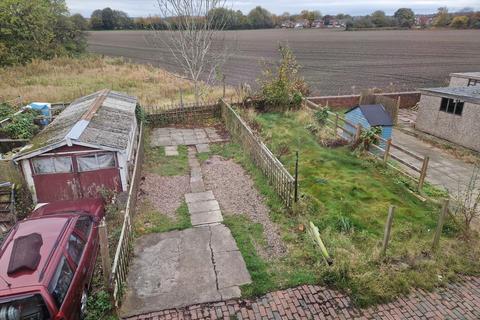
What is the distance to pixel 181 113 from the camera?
60.5ft

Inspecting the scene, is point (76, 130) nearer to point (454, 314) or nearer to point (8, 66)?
point (454, 314)

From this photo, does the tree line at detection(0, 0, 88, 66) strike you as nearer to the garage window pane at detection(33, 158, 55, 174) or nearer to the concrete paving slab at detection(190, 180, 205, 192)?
the garage window pane at detection(33, 158, 55, 174)

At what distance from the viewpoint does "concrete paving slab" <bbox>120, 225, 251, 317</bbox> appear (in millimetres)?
6664

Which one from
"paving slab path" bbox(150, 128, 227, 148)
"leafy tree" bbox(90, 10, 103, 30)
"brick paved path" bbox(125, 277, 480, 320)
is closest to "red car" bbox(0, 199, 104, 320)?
"brick paved path" bbox(125, 277, 480, 320)

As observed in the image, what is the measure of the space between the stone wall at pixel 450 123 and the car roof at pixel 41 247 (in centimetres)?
1617

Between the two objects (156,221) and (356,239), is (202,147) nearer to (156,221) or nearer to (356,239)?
(156,221)

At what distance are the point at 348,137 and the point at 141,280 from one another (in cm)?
1103

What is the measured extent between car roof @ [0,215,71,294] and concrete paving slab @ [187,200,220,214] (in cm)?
349

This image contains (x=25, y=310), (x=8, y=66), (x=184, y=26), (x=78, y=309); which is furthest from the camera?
(x=8, y=66)

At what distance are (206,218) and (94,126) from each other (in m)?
4.86

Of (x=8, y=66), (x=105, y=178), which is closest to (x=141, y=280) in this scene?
(x=105, y=178)

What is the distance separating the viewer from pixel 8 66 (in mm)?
→ 34031

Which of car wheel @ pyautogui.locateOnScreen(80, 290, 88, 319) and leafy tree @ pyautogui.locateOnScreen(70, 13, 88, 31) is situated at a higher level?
leafy tree @ pyautogui.locateOnScreen(70, 13, 88, 31)

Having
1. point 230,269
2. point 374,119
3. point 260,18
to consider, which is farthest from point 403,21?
point 230,269
